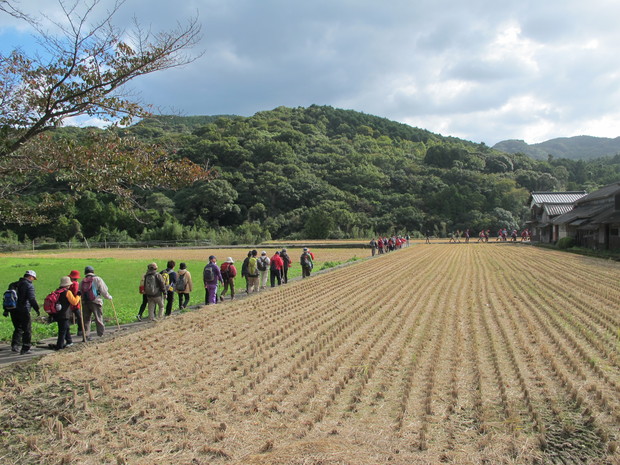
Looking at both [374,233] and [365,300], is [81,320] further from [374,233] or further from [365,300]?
[374,233]

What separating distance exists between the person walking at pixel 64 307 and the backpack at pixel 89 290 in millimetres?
613

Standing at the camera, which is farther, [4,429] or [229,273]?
[229,273]

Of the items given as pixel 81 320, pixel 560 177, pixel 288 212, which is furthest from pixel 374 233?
pixel 81 320

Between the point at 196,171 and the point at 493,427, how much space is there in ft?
14.6

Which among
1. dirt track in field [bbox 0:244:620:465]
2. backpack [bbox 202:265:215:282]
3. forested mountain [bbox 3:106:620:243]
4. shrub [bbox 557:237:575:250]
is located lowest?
dirt track in field [bbox 0:244:620:465]

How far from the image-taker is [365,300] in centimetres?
1027

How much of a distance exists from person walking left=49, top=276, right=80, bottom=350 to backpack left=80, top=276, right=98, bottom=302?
613mm

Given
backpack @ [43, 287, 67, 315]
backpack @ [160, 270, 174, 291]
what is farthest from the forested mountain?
backpack @ [43, 287, 67, 315]

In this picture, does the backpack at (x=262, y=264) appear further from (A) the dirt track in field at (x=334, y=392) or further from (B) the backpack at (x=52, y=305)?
(B) the backpack at (x=52, y=305)

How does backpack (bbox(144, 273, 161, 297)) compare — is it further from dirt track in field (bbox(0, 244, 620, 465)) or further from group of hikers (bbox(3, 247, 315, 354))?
dirt track in field (bbox(0, 244, 620, 465))

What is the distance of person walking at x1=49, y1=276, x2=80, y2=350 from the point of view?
6297 millimetres

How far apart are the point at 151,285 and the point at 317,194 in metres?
58.1

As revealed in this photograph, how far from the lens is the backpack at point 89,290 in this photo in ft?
23.5

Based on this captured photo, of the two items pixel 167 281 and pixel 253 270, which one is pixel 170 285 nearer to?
pixel 167 281
